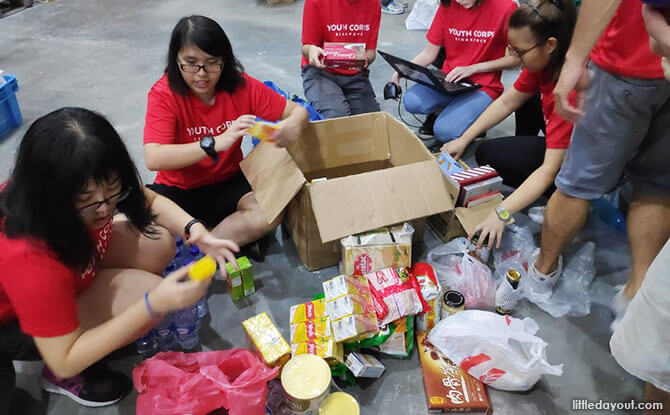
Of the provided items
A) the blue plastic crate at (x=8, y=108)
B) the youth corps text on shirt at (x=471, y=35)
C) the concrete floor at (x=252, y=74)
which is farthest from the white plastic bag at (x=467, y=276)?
the blue plastic crate at (x=8, y=108)

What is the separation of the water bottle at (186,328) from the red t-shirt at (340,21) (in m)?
1.40

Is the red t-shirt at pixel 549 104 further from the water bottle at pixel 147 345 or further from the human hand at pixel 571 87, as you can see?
the water bottle at pixel 147 345

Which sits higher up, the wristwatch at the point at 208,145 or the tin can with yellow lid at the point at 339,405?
the wristwatch at the point at 208,145

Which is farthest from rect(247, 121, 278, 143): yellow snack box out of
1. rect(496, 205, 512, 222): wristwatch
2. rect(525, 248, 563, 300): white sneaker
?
rect(525, 248, 563, 300): white sneaker

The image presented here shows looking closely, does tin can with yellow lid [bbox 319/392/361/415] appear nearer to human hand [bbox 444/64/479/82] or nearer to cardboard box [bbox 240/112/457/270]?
cardboard box [bbox 240/112/457/270]

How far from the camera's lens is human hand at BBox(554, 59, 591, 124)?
113 cm

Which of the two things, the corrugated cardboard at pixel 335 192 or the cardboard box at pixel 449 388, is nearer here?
the cardboard box at pixel 449 388

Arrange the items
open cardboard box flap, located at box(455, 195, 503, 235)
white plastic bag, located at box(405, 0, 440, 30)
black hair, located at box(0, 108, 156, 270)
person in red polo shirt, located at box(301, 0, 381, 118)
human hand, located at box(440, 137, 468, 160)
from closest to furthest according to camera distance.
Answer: black hair, located at box(0, 108, 156, 270) < open cardboard box flap, located at box(455, 195, 503, 235) < human hand, located at box(440, 137, 468, 160) < person in red polo shirt, located at box(301, 0, 381, 118) < white plastic bag, located at box(405, 0, 440, 30)

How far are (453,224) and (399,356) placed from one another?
0.62 meters

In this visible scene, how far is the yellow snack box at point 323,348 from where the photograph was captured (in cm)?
121

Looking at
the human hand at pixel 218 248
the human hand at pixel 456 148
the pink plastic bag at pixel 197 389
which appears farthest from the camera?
the human hand at pixel 456 148

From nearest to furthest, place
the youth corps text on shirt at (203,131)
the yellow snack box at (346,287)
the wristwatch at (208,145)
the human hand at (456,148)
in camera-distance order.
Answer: the yellow snack box at (346,287), the wristwatch at (208,145), the youth corps text on shirt at (203,131), the human hand at (456,148)

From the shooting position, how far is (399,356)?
4.45 ft

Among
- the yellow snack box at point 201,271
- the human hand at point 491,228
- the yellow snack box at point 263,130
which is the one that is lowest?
the human hand at point 491,228
